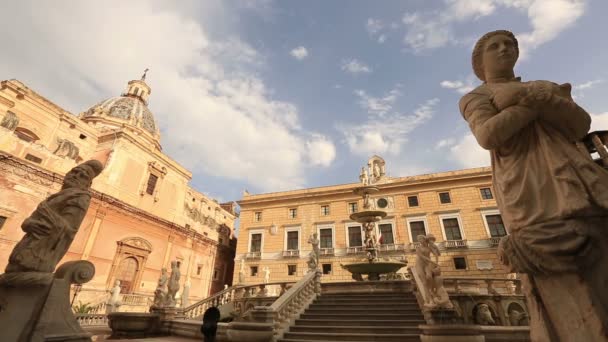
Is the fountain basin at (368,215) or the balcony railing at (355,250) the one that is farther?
the balcony railing at (355,250)

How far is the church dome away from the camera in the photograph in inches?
1066

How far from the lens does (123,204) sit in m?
19.5

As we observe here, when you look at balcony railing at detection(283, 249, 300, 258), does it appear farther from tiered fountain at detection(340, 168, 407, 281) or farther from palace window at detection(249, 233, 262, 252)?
tiered fountain at detection(340, 168, 407, 281)

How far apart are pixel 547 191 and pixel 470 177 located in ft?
77.8

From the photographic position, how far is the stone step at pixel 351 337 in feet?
19.4

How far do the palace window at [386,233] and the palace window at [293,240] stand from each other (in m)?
7.55

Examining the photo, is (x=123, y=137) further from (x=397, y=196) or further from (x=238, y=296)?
(x=397, y=196)

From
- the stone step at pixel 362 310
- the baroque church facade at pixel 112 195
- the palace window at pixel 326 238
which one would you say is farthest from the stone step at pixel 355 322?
the palace window at pixel 326 238

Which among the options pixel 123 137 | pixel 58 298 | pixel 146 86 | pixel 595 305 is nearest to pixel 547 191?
pixel 595 305

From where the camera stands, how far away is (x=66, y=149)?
63.1 feet

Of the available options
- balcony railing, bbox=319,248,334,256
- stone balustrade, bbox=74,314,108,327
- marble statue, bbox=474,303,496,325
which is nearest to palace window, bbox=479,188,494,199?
balcony railing, bbox=319,248,334,256

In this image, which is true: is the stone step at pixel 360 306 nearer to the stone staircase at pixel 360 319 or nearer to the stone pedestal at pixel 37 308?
the stone staircase at pixel 360 319

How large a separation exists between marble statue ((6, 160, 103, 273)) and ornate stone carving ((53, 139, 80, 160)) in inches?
784

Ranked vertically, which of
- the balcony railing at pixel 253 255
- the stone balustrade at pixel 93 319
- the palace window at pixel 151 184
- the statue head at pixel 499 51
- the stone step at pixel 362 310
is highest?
the palace window at pixel 151 184
